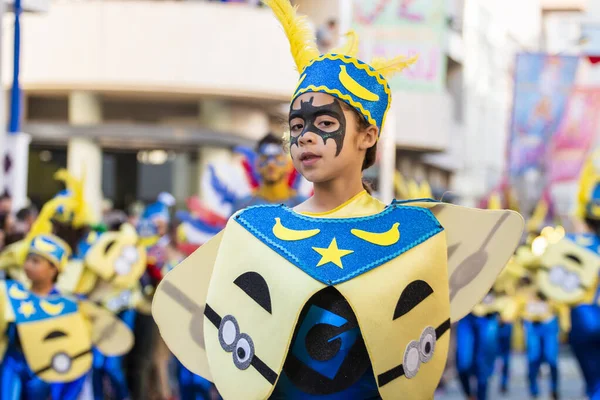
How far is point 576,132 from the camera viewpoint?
72.9 feet

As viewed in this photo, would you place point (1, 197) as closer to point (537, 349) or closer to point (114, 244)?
point (114, 244)

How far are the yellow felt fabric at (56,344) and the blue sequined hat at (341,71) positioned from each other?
405 centimetres

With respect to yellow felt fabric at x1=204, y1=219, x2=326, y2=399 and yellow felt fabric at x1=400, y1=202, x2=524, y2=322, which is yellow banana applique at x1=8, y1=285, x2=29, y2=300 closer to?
yellow felt fabric at x1=204, y1=219, x2=326, y2=399

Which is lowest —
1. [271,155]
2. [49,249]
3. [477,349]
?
[477,349]

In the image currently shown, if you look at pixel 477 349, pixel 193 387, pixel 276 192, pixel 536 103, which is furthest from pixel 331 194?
pixel 536 103

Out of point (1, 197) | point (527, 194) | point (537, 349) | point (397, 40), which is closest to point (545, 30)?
point (397, 40)

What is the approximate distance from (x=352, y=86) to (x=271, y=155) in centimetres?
545

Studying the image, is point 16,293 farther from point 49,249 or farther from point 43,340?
point 49,249

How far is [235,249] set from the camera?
12.9 feet

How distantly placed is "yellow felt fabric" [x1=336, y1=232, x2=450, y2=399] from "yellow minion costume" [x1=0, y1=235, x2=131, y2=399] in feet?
13.6

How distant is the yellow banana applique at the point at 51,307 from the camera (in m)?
7.75

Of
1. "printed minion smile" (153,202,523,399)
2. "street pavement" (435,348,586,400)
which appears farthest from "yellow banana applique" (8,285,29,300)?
"street pavement" (435,348,586,400)

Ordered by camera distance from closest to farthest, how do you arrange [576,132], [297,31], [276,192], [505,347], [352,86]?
1. [352,86]
2. [297,31]
3. [276,192]
4. [505,347]
5. [576,132]

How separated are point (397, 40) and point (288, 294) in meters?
22.7
